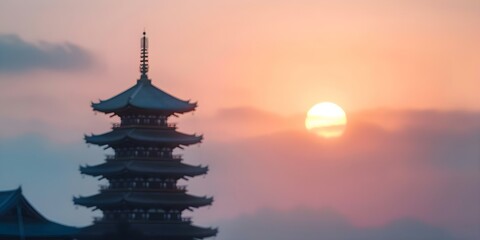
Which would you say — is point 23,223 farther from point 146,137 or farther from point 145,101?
point 145,101

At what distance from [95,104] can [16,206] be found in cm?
1248

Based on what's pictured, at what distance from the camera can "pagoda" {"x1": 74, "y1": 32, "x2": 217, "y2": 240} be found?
545 feet

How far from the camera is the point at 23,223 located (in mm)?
163250

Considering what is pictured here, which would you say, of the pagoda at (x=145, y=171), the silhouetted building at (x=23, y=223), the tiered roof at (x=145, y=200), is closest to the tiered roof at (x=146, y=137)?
the pagoda at (x=145, y=171)

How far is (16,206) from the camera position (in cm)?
16288

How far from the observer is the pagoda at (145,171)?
545ft

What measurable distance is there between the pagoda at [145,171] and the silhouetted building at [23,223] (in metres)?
2.92

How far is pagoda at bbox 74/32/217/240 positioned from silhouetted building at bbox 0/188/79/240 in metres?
2.92

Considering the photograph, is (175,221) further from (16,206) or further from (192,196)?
(16,206)

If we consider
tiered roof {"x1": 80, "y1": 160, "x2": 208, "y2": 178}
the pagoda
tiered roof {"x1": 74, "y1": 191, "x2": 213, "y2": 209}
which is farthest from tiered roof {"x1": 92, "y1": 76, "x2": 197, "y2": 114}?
tiered roof {"x1": 74, "y1": 191, "x2": 213, "y2": 209}

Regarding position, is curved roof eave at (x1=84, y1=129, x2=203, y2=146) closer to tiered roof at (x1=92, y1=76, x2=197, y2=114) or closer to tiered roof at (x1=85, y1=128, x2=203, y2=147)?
tiered roof at (x1=85, y1=128, x2=203, y2=147)

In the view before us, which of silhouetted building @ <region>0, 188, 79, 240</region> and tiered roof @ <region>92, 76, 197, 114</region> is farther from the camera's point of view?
tiered roof @ <region>92, 76, 197, 114</region>

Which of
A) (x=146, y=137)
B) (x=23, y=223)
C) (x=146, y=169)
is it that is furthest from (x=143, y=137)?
(x=23, y=223)

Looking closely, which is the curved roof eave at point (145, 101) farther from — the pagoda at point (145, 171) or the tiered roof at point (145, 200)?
the tiered roof at point (145, 200)
